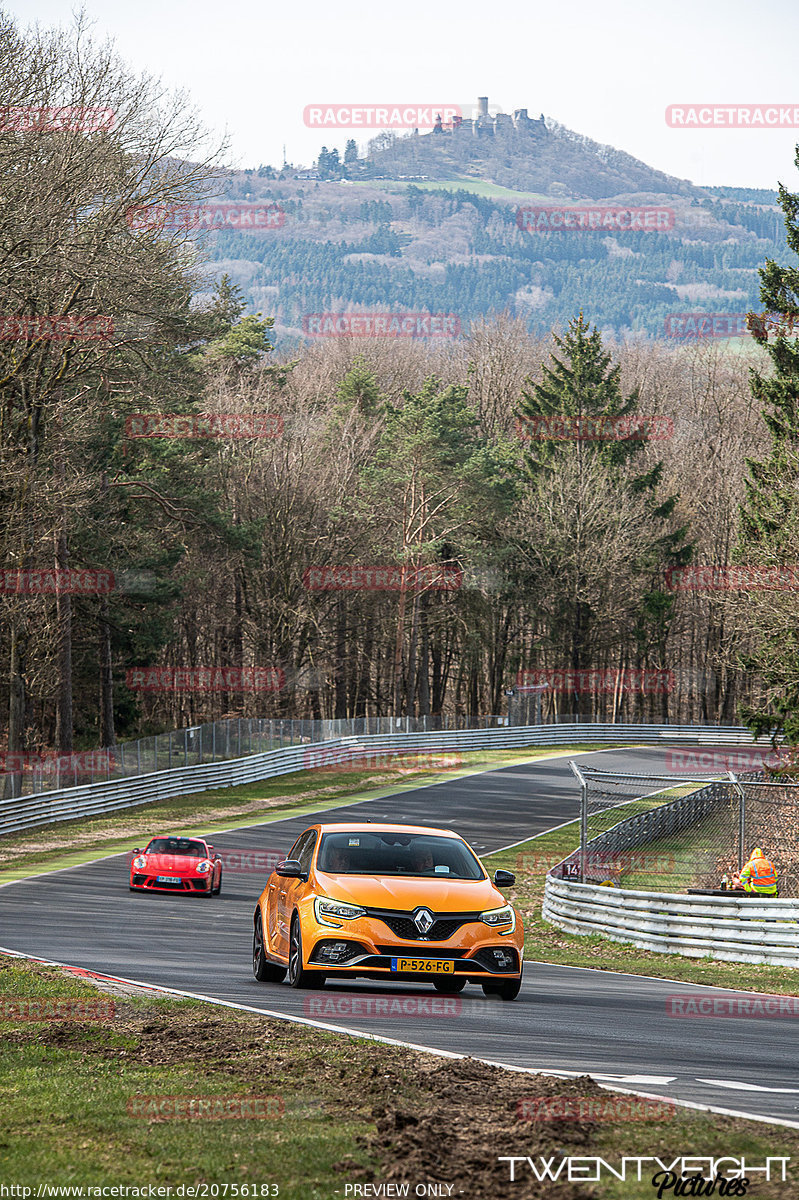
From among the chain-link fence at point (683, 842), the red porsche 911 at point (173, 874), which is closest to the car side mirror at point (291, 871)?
the chain-link fence at point (683, 842)

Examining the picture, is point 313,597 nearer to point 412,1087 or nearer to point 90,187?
point 90,187

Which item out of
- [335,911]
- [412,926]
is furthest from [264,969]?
[412,926]

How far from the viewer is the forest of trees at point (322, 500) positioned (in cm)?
3641

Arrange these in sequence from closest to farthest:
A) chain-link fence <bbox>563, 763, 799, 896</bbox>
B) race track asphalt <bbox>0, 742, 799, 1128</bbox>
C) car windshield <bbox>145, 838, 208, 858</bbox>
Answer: race track asphalt <bbox>0, 742, 799, 1128</bbox>, chain-link fence <bbox>563, 763, 799, 896</bbox>, car windshield <bbox>145, 838, 208, 858</bbox>

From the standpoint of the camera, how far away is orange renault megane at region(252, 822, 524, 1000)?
11367 millimetres

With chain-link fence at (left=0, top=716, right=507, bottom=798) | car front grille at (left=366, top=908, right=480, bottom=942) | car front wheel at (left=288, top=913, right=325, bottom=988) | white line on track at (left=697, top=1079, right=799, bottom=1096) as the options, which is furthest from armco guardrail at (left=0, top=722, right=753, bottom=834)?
white line on track at (left=697, top=1079, right=799, bottom=1096)

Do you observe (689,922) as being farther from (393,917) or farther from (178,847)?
(178,847)

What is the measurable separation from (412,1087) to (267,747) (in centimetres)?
4711

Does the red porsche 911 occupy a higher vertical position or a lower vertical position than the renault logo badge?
lower

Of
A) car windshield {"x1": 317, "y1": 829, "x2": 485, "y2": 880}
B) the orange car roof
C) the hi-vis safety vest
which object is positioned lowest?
the hi-vis safety vest

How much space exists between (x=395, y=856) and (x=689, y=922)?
7.97 meters

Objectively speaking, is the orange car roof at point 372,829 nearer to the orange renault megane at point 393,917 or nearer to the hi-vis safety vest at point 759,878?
the orange renault megane at point 393,917

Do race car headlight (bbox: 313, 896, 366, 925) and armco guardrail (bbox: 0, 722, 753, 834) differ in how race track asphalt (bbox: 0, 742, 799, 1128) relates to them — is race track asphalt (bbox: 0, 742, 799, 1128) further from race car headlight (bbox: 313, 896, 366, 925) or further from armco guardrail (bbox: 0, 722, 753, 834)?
armco guardrail (bbox: 0, 722, 753, 834)

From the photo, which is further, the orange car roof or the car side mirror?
the orange car roof
